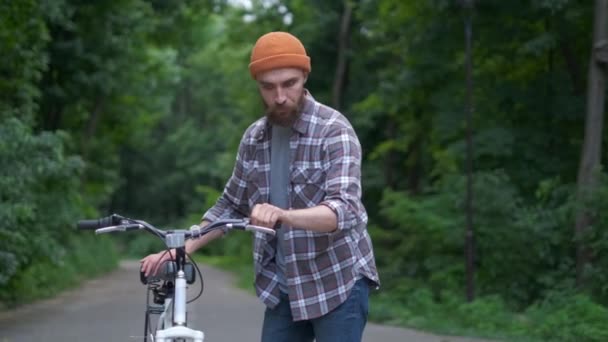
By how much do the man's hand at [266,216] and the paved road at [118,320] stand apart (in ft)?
17.4

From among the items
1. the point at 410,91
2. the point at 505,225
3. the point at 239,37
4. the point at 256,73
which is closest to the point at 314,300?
the point at 256,73

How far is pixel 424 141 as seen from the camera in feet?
83.9

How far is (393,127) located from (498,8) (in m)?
12.3

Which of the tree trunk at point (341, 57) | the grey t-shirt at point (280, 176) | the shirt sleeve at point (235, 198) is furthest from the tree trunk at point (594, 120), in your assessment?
the tree trunk at point (341, 57)

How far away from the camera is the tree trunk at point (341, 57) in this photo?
28.5 metres

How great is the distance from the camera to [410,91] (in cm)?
2009

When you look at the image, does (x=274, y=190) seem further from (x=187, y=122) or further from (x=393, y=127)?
(x=187, y=122)

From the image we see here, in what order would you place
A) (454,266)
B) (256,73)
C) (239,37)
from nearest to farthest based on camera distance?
(256,73) < (454,266) < (239,37)

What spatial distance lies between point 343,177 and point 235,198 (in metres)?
0.64

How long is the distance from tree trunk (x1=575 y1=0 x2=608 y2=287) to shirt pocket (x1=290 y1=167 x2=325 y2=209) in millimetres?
10803

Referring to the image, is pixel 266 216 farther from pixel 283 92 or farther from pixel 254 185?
pixel 254 185

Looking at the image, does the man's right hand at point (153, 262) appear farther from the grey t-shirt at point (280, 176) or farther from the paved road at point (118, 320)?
the paved road at point (118, 320)

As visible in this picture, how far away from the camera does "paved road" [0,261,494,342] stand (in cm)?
1171

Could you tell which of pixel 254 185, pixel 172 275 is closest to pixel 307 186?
pixel 254 185
